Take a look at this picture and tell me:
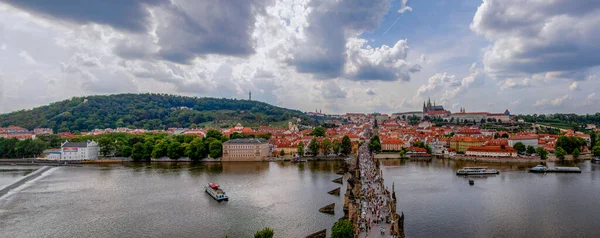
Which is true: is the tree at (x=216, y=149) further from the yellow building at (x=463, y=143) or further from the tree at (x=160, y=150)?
the yellow building at (x=463, y=143)

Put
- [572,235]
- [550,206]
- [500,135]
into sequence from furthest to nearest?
[500,135], [550,206], [572,235]

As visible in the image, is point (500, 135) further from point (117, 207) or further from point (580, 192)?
point (117, 207)

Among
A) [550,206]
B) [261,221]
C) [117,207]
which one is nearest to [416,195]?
[550,206]

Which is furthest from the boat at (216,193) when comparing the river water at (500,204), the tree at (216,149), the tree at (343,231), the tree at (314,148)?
the tree at (314,148)

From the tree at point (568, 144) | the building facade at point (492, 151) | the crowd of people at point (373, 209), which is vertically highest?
the tree at point (568, 144)

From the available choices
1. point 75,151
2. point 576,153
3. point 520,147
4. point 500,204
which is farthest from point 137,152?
point 576,153

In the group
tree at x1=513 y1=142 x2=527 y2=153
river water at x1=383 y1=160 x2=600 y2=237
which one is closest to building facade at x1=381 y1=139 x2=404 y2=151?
tree at x1=513 y1=142 x2=527 y2=153

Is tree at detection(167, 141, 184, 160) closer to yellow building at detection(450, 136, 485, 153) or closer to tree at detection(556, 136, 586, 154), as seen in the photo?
yellow building at detection(450, 136, 485, 153)
